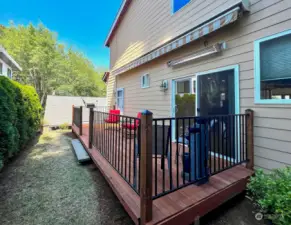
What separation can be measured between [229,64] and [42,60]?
17285 mm

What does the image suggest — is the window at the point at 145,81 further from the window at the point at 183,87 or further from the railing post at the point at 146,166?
the railing post at the point at 146,166

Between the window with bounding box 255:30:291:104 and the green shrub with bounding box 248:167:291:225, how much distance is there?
1173mm

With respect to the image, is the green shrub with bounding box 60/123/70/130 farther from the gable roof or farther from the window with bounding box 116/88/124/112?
the gable roof

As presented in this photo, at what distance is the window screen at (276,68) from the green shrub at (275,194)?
1217 mm

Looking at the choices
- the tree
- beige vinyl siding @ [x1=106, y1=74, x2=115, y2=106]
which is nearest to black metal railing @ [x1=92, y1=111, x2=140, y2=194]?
beige vinyl siding @ [x1=106, y1=74, x2=115, y2=106]

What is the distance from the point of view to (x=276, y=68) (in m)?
2.53

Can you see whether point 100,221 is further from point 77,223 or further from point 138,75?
point 138,75

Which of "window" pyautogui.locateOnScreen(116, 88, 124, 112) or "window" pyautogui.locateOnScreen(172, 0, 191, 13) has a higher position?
"window" pyautogui.locateOnScreen(172, 0, 191, 13)

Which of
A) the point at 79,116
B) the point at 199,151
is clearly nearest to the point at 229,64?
the point at 199,151

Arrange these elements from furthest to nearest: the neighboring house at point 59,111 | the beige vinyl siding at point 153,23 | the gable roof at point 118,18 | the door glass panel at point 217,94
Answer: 1. the neighboring house at point 59,111
2. the gable roof at point 118,18
3. the beige vinyl siding at point 153,23
4. the door glass panel at point 217,94

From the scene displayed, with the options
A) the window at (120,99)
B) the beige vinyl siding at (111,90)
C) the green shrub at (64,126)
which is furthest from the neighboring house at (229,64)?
the green shrub at (64,126)

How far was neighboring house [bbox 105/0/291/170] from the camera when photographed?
2508 millimetres

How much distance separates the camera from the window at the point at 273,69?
2.43m

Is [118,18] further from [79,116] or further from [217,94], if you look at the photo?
[217,94]
